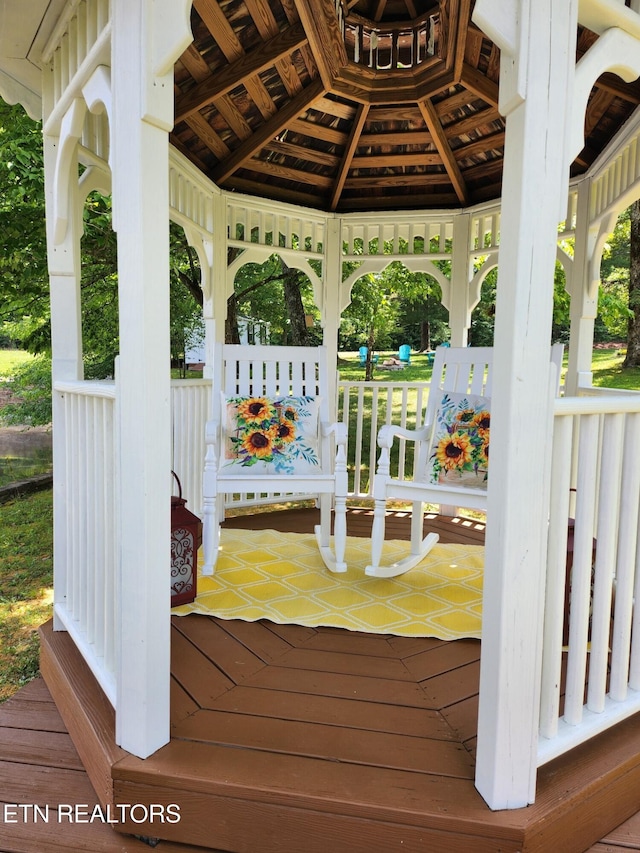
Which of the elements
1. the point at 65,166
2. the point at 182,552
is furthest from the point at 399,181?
the point at 182,552

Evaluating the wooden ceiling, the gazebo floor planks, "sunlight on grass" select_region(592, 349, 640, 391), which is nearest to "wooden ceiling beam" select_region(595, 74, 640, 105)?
the wooden ceiling

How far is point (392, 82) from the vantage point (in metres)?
3.07

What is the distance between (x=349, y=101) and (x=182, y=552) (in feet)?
8.57

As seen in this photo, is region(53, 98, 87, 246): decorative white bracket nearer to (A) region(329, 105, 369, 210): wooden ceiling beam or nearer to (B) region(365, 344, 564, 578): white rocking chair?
(B) region(365, 344, 564, 578): white rocking chair

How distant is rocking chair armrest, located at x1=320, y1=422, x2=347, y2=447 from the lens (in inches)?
126

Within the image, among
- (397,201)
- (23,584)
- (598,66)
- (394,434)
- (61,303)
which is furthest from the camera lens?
(397,201)

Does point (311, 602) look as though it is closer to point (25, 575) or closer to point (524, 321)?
point (524, 321)

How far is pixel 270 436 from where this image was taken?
3.31 m

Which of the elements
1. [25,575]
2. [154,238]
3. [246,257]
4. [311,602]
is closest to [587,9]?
[154,238]

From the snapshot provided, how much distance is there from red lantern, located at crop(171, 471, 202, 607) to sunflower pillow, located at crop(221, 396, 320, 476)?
605 millimetres

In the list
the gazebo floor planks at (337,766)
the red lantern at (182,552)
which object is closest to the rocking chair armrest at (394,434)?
the red lantern at (182,552)

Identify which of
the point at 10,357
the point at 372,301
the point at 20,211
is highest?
the point at 20,211

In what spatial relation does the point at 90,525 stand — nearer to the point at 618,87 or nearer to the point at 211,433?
the point at 211,433

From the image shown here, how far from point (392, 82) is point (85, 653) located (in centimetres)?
295
